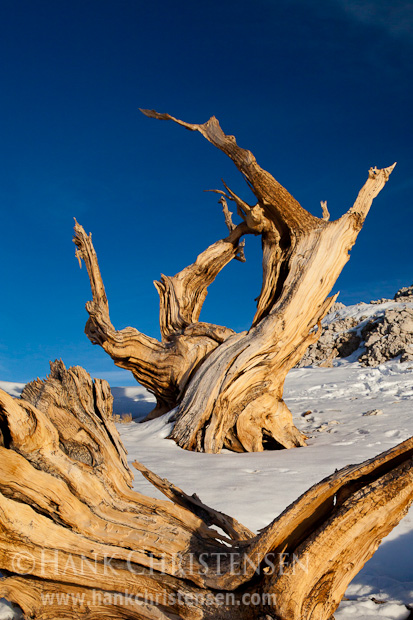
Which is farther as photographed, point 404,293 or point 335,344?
point 404,293

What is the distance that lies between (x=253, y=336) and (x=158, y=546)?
15.9ft

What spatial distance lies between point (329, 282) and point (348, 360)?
846 centimetres

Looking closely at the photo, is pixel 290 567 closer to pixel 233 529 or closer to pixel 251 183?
pixel 233 529

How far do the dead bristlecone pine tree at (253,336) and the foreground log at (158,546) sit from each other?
4193 millimetres

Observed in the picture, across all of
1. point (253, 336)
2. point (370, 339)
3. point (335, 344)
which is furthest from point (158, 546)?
point (335, 344)

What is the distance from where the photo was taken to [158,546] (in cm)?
216

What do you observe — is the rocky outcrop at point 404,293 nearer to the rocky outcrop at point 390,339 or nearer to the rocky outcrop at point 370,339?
the rocky outcrop at point 370,339

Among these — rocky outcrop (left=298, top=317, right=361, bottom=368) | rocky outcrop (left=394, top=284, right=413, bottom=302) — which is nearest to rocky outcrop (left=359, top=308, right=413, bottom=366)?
rocky outcrop (left=298, top=317, right=361, bottom=368)

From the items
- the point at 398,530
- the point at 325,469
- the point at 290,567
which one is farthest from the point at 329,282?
the point at 290,567

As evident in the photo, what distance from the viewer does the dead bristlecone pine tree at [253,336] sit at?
6.68 meters

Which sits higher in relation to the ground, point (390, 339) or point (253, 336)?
point (390, 339)

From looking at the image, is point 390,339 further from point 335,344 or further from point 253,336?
point 253,336

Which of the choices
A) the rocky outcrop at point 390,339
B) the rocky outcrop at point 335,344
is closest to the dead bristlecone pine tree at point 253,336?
the rocky outcrop at point 390,339

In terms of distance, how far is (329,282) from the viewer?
7.13 m
